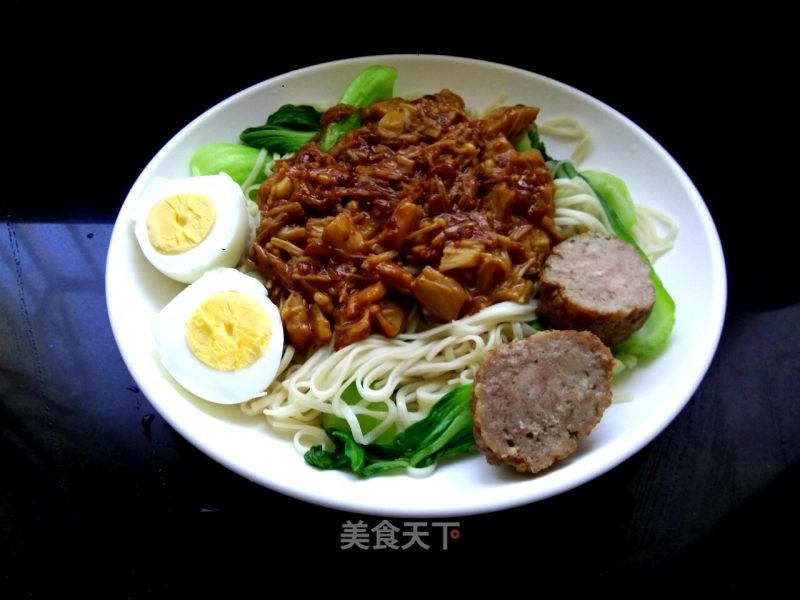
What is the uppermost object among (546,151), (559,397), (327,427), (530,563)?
(546,151)

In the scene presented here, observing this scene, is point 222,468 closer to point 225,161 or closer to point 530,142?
point 225,161

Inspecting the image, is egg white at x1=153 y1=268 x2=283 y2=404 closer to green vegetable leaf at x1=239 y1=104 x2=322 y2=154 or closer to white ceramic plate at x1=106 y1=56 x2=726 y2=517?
white ceramic plate at x1=106 y1=56 x2=726 y2=517

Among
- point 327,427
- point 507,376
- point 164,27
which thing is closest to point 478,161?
point 507,376

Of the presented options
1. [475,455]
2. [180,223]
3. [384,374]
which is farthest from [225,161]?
[475,455]

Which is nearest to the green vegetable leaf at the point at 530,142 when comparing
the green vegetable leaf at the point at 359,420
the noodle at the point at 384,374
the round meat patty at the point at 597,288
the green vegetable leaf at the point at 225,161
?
the round meat patty at the point at 597,288

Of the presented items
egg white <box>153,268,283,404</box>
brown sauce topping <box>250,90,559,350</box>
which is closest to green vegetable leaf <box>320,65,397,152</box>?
brown sauce topping <box>250,90,559,350</box>

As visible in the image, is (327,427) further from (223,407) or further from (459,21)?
(459,21)
